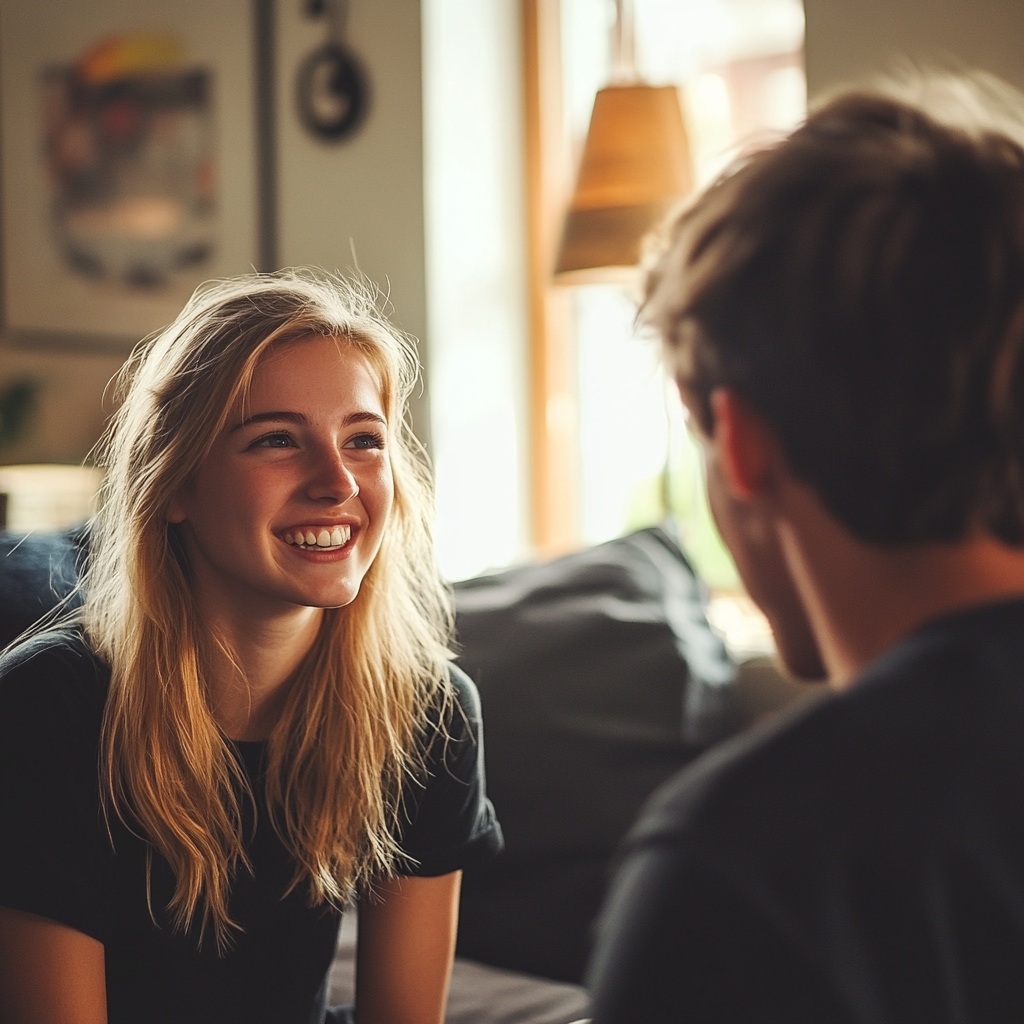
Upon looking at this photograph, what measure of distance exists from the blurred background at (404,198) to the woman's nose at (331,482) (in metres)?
1.69

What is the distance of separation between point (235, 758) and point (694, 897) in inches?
28.3

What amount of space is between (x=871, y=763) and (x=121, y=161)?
3.22 meters

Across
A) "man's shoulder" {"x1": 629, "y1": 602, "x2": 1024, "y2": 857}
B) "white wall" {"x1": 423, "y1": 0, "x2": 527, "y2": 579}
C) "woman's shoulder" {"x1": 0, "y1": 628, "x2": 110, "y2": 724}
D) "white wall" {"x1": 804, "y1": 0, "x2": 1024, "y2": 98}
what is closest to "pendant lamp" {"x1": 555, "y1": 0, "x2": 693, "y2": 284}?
"white wall" {"x1": 804, "y1": 0, "x2": 1024, "y2": 98}

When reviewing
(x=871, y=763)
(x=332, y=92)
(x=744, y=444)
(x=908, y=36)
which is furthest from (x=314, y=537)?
(x=332, y=92)

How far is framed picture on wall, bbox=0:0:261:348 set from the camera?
10.3ft

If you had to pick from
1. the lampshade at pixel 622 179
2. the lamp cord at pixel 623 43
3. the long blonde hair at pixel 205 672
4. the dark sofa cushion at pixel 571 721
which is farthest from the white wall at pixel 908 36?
the long blonde hair at pixel 205 672

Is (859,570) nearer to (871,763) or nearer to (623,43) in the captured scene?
(871,763)

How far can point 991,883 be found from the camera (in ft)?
1.55

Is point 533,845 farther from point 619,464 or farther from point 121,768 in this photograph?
point 619,464

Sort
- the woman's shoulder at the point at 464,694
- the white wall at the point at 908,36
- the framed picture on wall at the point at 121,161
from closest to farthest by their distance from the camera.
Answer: the woman's shoulder at the point at 464,694 < the white wall at the point at 908,36 < the framed picture on wall at the point at 121,161

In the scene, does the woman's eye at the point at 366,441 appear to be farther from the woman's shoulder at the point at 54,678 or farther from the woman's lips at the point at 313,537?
the woman's shoulder at the point at 54,678

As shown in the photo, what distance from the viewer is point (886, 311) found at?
535 mm

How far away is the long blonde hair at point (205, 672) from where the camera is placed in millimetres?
1045

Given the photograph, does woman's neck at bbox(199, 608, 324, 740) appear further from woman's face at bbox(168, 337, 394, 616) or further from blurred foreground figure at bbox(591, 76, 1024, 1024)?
blurred foreground figure at bbox(591, 76, 1024, 1024)
